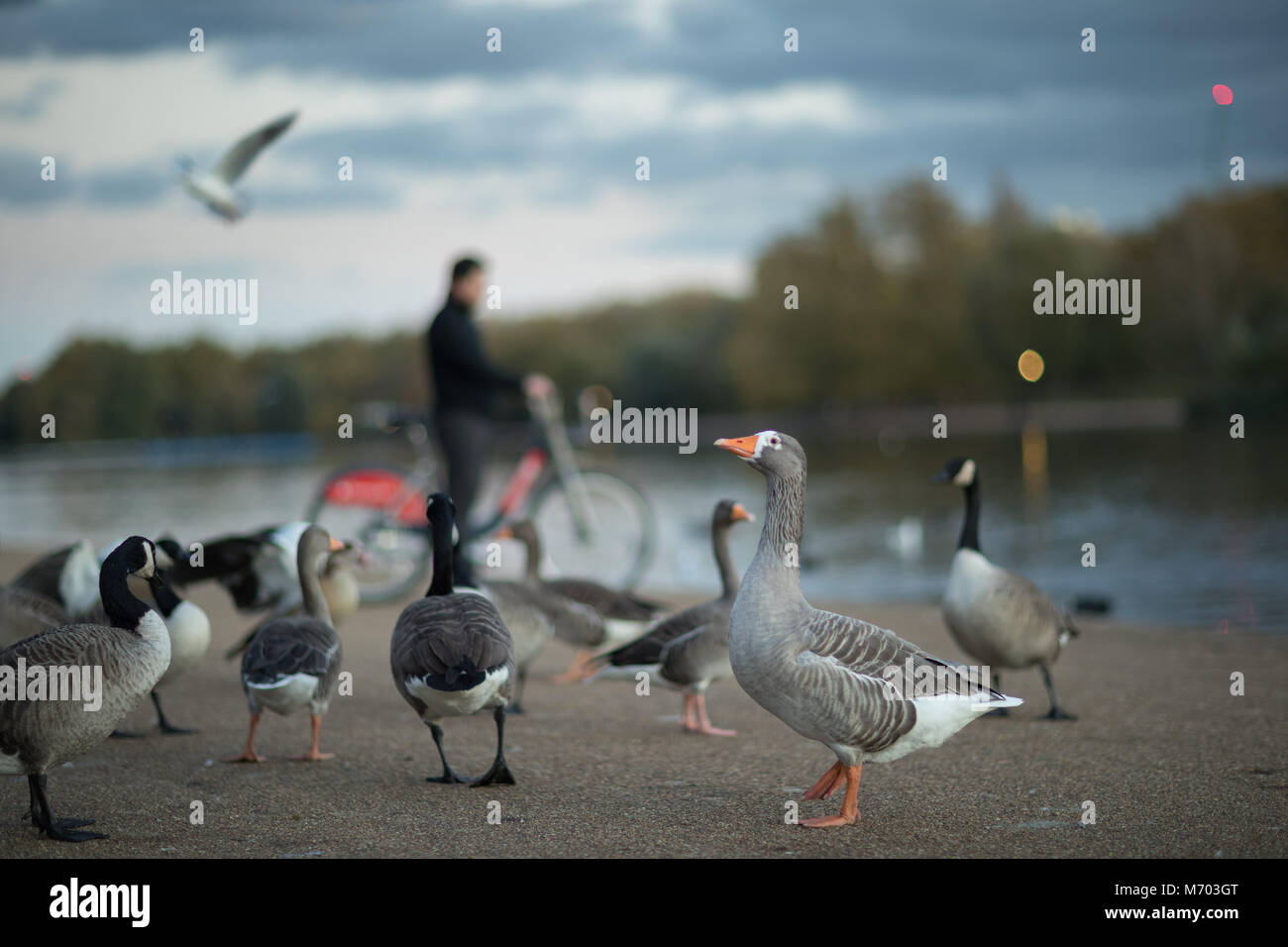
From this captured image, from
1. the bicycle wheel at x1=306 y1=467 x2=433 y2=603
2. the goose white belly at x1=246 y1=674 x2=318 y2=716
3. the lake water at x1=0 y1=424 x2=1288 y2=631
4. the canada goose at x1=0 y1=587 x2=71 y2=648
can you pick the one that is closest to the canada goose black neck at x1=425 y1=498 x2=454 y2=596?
the goose white belly at x1=246 y1=674 x2=318 y2=716

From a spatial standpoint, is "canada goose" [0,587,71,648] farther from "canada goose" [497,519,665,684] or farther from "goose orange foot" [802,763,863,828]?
"goose orange foot" [802,763,863,828]

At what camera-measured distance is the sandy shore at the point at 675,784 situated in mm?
4723

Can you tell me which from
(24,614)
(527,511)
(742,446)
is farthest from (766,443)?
(527,511)

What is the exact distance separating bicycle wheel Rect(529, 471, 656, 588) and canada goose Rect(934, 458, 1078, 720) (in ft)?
16.8

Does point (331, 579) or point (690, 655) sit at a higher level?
point (331, 579)

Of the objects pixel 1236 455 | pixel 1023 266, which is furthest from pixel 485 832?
pixel 1023 266

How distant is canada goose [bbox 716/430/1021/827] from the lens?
477 cm

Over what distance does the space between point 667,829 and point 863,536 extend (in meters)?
13.4

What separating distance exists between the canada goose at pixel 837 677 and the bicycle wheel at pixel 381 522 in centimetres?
671

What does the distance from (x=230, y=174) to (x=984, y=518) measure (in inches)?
559

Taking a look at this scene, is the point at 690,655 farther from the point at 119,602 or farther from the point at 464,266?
the point at 464,266

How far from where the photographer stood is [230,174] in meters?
9.30

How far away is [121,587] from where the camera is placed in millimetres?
5281

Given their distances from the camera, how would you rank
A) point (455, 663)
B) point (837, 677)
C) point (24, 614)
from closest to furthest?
point (837, 677) < point (455, 663) < point (24, 614)
